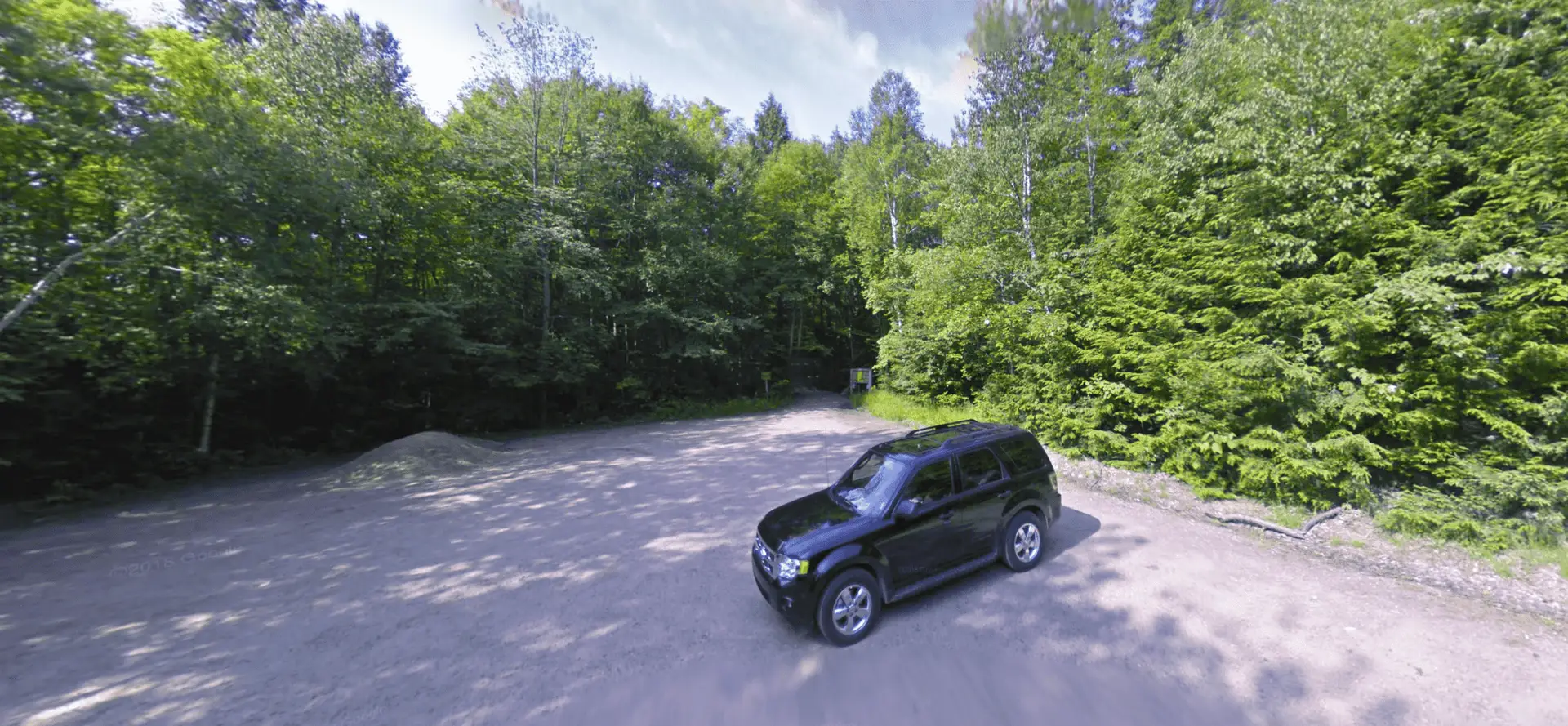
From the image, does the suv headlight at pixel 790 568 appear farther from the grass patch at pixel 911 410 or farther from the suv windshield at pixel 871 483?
the grass patch at pixel 911 410

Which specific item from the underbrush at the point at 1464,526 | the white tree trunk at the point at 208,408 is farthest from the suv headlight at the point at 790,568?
the white tree trunk at the point at 208,408

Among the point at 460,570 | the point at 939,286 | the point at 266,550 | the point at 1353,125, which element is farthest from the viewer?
the point at 939,286

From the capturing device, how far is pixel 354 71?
13.7m

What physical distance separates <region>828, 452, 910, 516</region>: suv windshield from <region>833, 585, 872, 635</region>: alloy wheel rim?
671mm

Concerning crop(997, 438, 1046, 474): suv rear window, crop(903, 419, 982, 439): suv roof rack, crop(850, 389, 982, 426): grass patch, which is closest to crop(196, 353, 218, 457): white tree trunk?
crop(903, 419, 982, 439): suv roof rack

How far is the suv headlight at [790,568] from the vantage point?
4.06 meters

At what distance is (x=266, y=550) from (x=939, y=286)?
46.0ft

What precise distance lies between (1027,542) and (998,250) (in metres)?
9.53

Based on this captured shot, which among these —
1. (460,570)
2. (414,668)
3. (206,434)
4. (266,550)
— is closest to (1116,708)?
(414,668)

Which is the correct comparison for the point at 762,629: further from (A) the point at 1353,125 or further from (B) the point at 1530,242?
(A) the point at 1353,125

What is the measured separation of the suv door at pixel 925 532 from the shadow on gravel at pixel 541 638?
44 cm

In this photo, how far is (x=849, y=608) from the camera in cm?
423

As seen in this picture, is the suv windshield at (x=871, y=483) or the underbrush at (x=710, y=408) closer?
the suv windshield at (x=871, y=483)

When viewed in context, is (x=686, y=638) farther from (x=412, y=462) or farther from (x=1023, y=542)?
(x=412, y=462)
